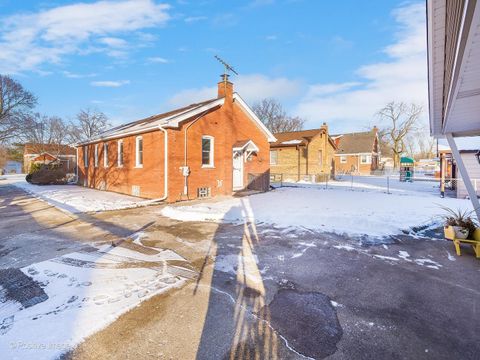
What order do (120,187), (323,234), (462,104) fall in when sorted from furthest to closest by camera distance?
(120,187), (323,234), (462,104)

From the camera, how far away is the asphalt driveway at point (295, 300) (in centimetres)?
266

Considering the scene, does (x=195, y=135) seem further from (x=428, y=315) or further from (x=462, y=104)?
(x=428, y=315)

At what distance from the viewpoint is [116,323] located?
9.88 feet

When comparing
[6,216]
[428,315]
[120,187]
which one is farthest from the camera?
[120,187]

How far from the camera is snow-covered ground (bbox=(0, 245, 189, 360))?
267 centimetres

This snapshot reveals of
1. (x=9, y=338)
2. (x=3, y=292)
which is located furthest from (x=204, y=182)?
(x=9, y=338)

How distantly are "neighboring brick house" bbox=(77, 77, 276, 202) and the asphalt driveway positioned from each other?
611 centimetres

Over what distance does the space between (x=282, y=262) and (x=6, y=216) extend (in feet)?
32.8

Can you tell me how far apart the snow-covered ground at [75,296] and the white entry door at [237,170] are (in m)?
10.5

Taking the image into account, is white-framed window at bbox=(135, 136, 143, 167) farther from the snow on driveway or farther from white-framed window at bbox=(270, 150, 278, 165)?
white-framed window at bbox=(270, 150, 278, 165)

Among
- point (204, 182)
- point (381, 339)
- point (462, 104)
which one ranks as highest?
point (462, 104)

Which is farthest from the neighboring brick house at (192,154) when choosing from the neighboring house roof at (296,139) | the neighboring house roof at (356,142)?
the neighboring house roof at (356,142)

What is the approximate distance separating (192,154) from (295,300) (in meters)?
10.4

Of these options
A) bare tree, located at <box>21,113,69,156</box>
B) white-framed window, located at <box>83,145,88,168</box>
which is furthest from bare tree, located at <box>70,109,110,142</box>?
white-framed window, located at <box>83,145,88,168</box>
